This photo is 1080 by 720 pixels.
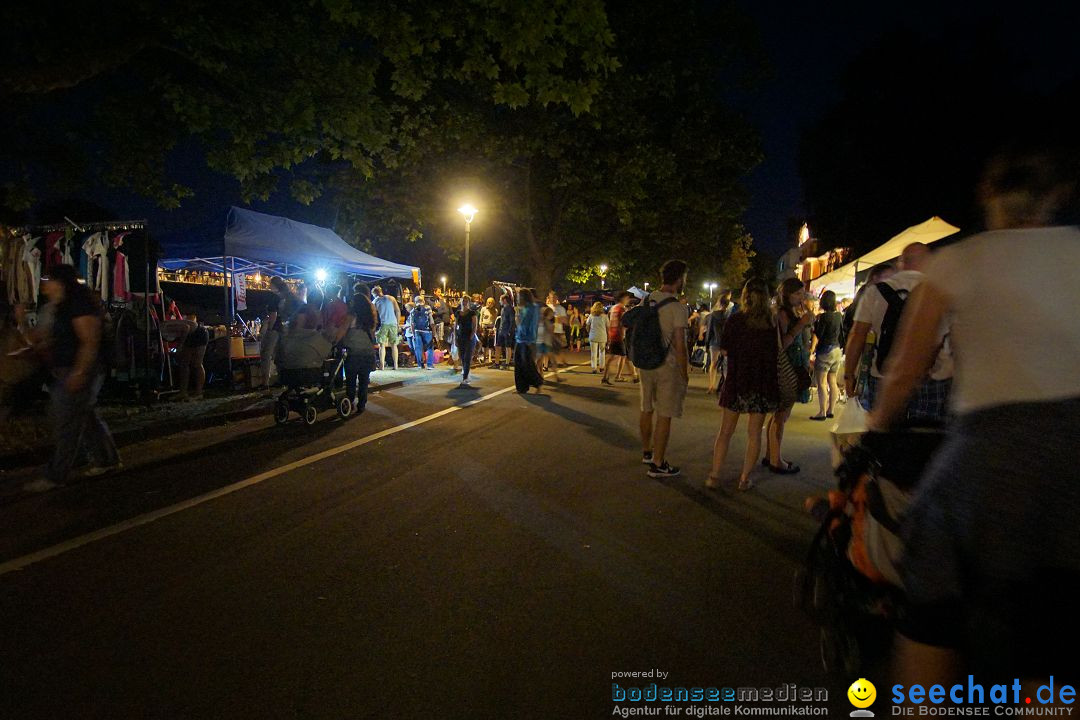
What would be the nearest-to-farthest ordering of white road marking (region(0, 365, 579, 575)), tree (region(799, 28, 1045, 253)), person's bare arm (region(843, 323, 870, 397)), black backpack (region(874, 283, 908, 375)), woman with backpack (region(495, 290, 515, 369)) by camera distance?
white road marking (region(0, 365, 579, 575)), black backpack (region(874, 283, 908, 375)), person's bare arm (region(843, 323, 870, 397)), woman with backpack (region(495, 290, 515, 369)), tree (region(799, 28, 1045, 253))

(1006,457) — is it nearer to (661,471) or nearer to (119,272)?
(661,471)

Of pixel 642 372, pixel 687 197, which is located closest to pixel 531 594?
pixel 642 372

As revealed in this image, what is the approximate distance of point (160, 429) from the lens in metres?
8.39

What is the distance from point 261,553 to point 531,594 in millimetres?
1862

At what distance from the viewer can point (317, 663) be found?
9.73 ft

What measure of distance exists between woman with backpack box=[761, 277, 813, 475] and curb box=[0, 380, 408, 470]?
23.8 ft

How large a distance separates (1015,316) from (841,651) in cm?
171

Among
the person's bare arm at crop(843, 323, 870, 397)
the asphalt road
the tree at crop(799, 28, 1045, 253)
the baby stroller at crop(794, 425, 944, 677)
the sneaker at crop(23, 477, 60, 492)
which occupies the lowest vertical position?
the asphalt road

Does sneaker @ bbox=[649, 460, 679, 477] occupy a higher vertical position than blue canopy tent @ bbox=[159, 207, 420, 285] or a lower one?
lower

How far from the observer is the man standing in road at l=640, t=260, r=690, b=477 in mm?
5934

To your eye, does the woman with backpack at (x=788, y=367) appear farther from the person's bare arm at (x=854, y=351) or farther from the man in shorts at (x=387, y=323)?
the man in shorts at (x=387, y=323)

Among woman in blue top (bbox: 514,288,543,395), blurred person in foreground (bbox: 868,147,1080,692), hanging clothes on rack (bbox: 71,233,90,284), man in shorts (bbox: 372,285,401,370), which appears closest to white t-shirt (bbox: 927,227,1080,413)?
blurred person in foreground (bbox: 868,147,1080,692)

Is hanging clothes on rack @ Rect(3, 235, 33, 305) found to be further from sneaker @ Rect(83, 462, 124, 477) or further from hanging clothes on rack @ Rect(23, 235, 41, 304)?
sneaker @ Rect(83, 462, 124, 477)

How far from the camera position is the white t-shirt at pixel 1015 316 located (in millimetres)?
1590
